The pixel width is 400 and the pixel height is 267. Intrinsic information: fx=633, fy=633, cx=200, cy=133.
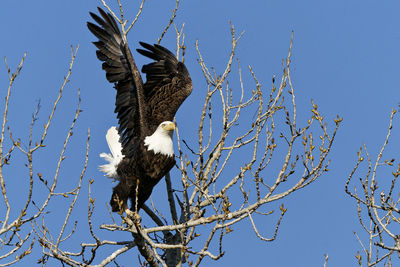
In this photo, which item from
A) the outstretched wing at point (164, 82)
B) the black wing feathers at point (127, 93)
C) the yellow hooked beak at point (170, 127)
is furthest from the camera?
the outstretched wing at point (164, 82)

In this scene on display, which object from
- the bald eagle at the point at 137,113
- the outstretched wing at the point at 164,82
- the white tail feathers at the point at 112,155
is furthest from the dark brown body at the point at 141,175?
the outstretched wing at the point at 164,82

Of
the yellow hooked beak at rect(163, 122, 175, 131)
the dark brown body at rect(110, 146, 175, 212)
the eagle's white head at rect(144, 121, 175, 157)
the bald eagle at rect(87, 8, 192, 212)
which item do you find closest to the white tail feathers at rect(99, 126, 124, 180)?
the bald eagle at rect(87, 8, 192, 212)

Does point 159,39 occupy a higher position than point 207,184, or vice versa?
point 159,39

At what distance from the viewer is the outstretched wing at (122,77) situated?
20.7ft

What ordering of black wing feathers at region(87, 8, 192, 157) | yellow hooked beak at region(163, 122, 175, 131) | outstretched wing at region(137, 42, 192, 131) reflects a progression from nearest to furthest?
yellow hooked beak at region(163, 122, 175, 131) < black wing feathers at region(87, 8, 192, 157) < outstretched wing at region(137, 42, 192, 131)

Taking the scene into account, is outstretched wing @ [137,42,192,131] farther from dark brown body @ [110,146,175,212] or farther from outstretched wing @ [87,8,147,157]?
dark brown body @ [110,146,175,212]

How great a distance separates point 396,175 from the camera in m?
4.49

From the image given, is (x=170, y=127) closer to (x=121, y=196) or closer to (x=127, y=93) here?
(x=127, y=93)

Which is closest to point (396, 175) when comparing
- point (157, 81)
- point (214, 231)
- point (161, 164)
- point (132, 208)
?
point (214, 231)

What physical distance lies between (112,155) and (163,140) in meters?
0.84

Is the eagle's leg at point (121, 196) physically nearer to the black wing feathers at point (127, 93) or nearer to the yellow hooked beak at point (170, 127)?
the black wing feathers at point (127, 93)

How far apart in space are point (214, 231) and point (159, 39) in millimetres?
2794

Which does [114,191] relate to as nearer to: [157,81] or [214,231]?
[157,81]

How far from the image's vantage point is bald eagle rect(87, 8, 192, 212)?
6082 mm
